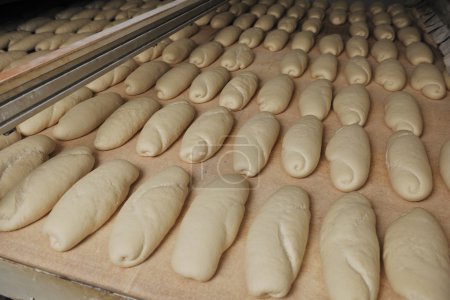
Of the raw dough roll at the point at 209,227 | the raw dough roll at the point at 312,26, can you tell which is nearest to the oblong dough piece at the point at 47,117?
the raw dough roll at the point at 209,227

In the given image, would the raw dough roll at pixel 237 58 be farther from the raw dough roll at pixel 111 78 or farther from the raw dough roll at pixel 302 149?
the raw dough roll at pixel 302 149

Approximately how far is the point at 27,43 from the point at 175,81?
1.52 metres

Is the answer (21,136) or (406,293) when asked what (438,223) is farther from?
(21,136)

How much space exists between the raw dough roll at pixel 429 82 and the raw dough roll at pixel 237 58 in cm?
106

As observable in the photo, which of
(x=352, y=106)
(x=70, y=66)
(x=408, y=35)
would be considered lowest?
(x=408, y=35)

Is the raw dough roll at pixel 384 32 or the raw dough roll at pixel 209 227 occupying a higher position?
the raw dough roll at pixel 209 227

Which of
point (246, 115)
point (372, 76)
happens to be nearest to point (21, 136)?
point (246, 115)

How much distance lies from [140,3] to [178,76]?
6.40 ft

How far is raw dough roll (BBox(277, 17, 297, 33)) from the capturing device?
303 cm

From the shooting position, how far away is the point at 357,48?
2.55 metres

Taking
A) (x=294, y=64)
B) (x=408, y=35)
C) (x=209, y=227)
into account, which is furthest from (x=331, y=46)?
(x=209, y=227)

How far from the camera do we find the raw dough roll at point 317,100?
189cm

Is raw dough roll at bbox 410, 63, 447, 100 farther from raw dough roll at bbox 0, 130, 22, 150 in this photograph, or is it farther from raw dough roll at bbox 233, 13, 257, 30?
raw dough roll at bbox 0, 130, 22, 150

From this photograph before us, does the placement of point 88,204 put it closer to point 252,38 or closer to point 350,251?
point 350,251
